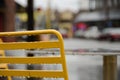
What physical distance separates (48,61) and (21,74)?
0.40 metres

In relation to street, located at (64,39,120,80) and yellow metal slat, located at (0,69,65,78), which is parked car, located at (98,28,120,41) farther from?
yellow metal slat, located at (0,69,65,78)

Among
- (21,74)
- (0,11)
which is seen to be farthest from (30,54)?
(0,11)

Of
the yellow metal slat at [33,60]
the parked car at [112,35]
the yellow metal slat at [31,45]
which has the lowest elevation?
the parked car at [112,35]

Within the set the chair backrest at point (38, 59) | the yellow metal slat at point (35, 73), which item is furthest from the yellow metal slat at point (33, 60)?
the yellow metal slat at point (35, 73)

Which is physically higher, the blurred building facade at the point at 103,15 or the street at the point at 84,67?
the street at the point at 84,67

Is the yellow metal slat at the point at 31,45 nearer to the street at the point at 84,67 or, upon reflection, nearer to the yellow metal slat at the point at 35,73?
the yellow metal slat at the point at 35,73

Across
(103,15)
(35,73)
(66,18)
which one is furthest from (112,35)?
(66,18)

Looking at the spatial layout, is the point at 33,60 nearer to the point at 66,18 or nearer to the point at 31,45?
the point at 31,45

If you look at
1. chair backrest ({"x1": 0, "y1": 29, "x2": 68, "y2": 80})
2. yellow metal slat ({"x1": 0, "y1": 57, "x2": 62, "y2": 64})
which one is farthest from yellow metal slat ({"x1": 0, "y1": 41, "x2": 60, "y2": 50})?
yellow metal slat ({"x1": 0, "y1": 57, "x2": 62, "y2": 64})

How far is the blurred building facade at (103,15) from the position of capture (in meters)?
69.2

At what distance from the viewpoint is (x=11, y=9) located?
16172 mm

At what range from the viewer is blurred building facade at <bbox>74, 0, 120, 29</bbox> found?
69.2 metres

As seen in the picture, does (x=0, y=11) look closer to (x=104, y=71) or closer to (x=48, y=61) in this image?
(x=104, y=71)

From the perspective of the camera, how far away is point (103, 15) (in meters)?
76.4
